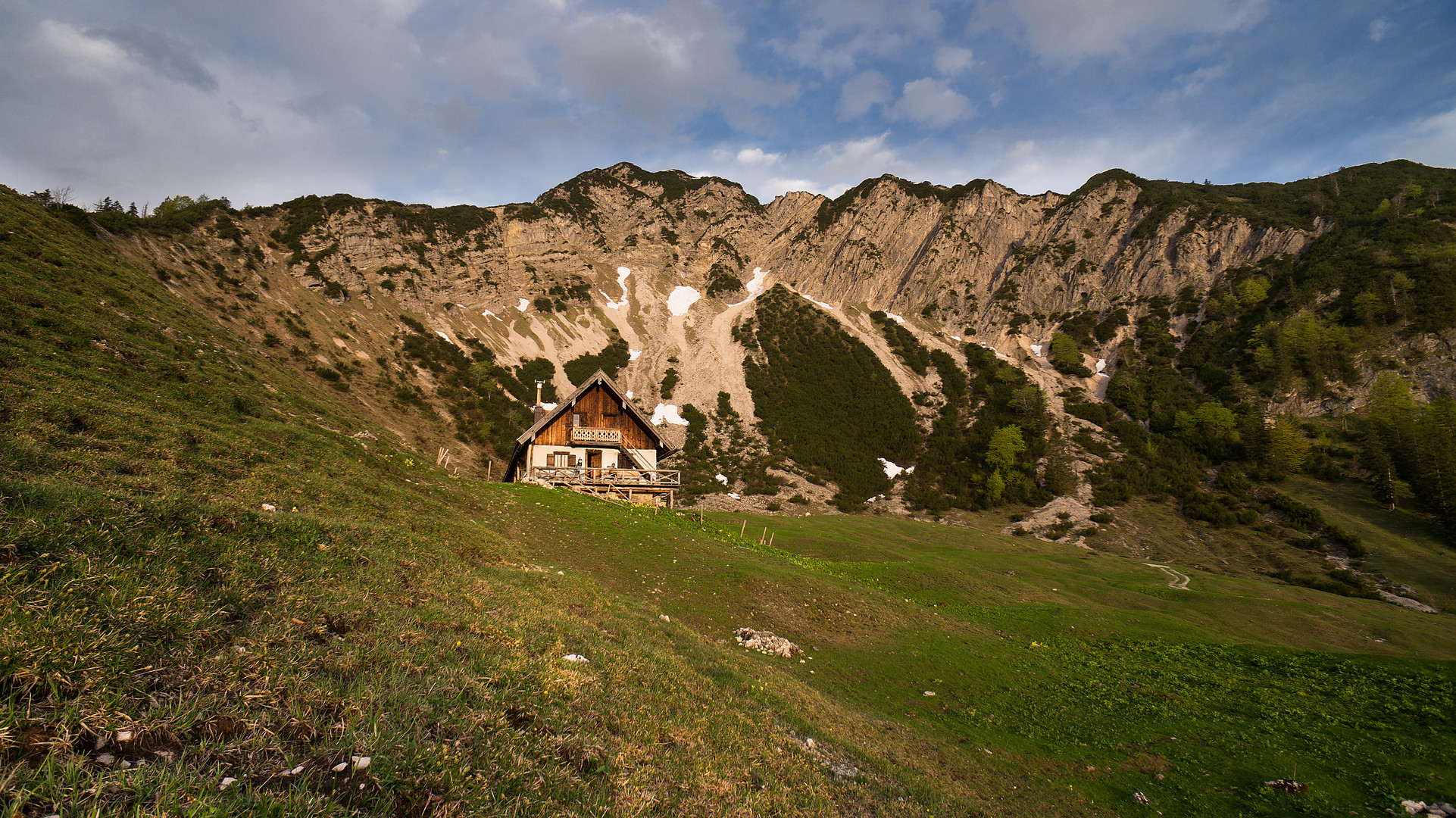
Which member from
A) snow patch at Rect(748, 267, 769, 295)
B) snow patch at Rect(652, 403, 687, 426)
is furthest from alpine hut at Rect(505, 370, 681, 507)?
snow patch at Rect(748, 267, 769, 295)

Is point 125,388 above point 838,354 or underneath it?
underneath

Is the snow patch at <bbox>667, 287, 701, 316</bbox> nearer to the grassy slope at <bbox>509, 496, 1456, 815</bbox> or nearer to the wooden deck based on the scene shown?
the wooden deck

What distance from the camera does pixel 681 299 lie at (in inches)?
4889

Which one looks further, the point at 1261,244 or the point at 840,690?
the point at 1261,244

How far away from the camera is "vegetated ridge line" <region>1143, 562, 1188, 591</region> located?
35875 mm

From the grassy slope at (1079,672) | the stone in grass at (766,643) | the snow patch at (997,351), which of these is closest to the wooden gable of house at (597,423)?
the grassy slope at (1079,672)

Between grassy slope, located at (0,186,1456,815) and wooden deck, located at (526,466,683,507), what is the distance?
11308 mm

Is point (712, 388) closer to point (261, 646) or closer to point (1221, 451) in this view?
point (1221, 451)

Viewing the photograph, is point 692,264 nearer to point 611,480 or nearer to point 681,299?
point 681,299

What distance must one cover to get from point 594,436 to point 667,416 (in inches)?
1765

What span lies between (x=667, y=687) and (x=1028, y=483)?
71.2 meters

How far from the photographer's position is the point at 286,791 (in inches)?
140

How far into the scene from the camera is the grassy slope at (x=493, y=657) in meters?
4.02

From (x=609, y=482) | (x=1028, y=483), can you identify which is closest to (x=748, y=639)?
(x=609, y=482)
